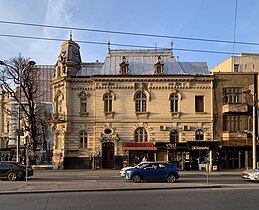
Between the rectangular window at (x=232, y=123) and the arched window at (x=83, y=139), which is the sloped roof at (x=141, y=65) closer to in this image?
the rectangular window at (x=232, y=123)

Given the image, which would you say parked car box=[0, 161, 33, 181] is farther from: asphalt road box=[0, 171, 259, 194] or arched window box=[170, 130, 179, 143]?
arched window box=[170, 130, 179, 143]

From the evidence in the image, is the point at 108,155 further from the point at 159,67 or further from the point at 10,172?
the point at 10,172

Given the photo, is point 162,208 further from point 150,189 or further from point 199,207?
point 150,189

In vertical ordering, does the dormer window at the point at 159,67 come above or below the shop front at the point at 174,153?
above

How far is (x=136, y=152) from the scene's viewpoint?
37781 millimetres

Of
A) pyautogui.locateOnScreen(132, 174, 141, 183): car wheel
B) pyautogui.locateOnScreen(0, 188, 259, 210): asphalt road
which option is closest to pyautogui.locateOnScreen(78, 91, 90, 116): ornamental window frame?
pyautogui.locateOnScreen(132, 174, 141, 183): car wheel

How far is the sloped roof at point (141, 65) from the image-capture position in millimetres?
39938

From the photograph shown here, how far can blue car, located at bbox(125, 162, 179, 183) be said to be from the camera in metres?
22.8

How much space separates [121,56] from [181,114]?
10.1 meters

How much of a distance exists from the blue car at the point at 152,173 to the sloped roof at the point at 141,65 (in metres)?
18.1

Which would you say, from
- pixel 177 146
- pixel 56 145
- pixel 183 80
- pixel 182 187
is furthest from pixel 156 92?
pixel 182 187

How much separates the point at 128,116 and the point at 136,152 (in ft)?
13.1

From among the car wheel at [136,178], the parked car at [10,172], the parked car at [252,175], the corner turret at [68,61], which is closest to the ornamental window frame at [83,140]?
the corner turret at [68,61]

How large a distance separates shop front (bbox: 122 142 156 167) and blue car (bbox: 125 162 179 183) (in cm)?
1371
